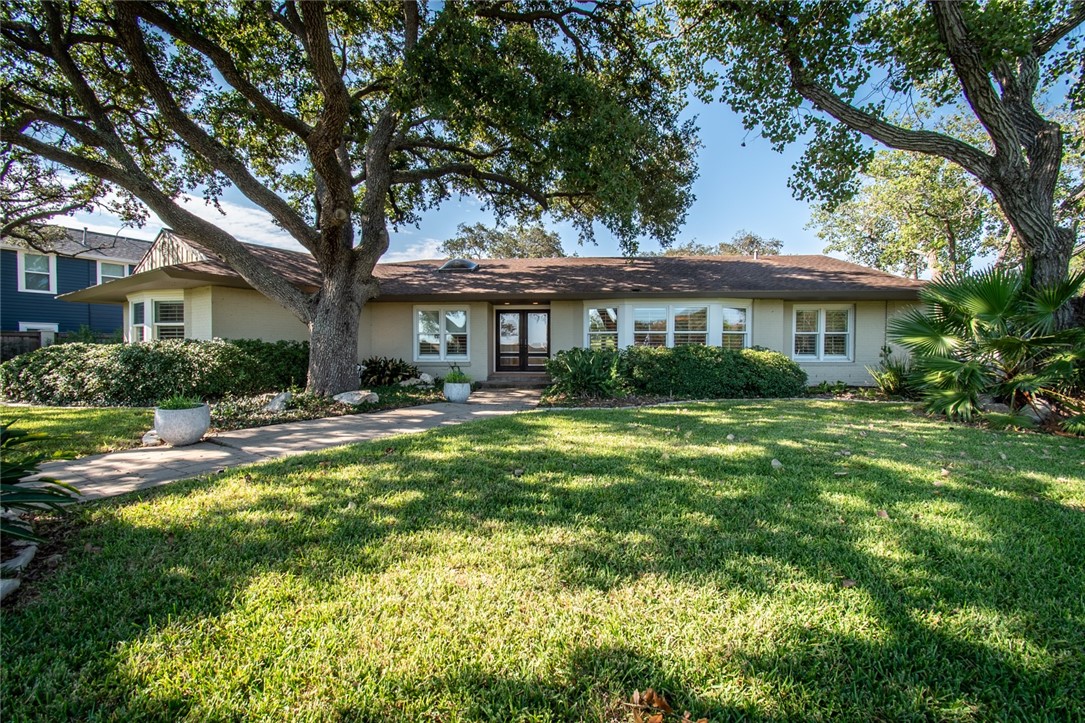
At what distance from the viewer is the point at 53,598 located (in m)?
2.22

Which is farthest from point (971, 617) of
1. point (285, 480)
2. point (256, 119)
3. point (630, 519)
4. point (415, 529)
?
point (256, 119)

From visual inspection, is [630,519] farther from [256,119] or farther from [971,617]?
[256,119]

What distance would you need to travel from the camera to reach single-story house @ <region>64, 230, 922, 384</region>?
12.0 m

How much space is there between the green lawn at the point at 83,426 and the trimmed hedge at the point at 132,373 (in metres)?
0.67

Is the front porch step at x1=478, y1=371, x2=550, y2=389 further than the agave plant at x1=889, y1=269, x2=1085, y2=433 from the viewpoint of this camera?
Yes

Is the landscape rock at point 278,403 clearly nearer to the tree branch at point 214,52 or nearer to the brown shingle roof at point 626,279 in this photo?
the brown shingle roof at point 626,279

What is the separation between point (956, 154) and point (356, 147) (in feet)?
45.8

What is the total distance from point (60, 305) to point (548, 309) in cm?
2176

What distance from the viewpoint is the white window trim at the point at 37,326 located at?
1805 centimetres

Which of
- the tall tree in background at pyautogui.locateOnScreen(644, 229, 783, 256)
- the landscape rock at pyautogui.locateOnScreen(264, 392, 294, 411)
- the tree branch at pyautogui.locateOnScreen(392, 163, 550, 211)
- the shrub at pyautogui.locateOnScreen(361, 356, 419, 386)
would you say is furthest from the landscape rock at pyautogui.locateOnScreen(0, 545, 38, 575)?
the tall tree in background at pyautogui.locateOnScreen(644, 229, 783, 256)

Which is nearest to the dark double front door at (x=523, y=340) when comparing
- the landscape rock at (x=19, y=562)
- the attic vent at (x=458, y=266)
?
the attic vent at (x=458, y=266)

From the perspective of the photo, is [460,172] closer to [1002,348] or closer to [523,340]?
[523,340]

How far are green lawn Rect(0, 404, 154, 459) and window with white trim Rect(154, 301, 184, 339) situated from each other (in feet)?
12.3

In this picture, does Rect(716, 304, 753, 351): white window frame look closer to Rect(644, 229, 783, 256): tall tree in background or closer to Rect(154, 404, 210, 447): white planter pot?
Rect(154, 404, 210, 447): white planter pot
